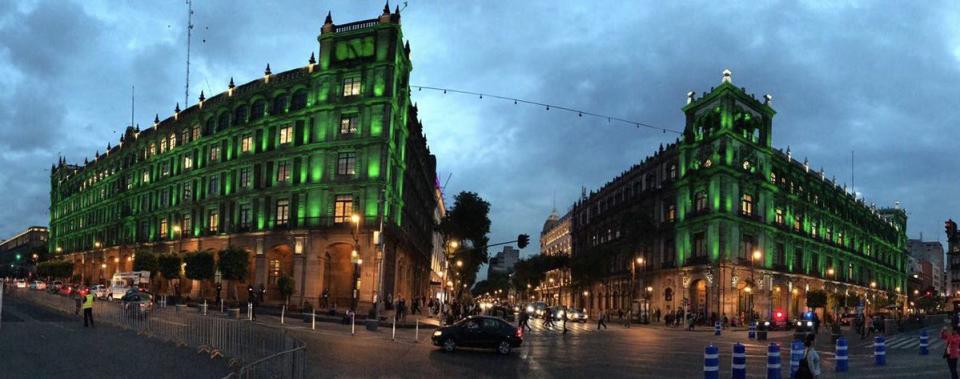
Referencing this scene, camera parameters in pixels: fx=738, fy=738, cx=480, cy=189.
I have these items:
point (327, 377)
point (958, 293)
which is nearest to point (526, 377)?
point (327, 377)

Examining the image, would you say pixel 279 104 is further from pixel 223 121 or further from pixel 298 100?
pixel 223 121

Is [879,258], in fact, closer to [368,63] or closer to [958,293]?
[958,293]

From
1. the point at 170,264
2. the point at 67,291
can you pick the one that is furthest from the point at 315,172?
the point at 67,291

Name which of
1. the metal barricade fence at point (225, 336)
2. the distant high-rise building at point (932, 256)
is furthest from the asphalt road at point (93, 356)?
the distant high-rise building at point (932, 256)

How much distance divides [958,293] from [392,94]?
364 ft

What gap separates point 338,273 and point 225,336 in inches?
1537

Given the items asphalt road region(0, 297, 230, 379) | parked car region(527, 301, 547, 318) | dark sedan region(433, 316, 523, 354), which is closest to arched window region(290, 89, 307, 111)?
asphalt road region(0, 297, 230, 379)

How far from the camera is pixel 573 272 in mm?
100000

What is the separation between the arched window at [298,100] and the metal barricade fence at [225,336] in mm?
28540

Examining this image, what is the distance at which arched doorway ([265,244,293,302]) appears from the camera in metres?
60.5

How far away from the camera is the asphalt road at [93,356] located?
17.4 m

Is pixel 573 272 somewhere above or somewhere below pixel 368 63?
below

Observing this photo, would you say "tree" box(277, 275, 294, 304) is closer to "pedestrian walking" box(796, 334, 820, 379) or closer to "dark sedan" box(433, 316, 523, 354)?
"dark sedan" box(433, 316, 523, 354)

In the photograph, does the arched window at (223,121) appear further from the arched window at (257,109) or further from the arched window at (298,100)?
the arched window at (298,100)
